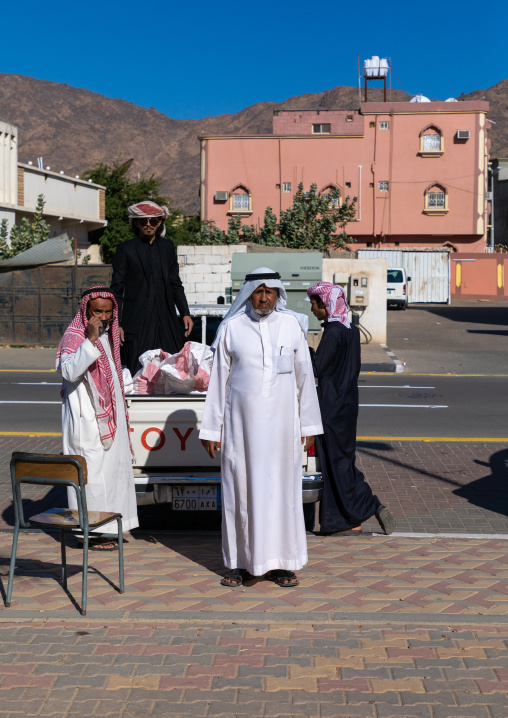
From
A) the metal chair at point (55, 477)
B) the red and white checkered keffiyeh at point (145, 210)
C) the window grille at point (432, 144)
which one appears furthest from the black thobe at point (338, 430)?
the window grille at point (432, 144)

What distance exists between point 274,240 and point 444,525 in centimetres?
3006

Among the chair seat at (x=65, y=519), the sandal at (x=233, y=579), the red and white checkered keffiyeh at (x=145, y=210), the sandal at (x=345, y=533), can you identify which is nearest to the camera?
the chair seat at (x=65, y=519)

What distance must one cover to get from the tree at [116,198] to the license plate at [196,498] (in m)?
42.5

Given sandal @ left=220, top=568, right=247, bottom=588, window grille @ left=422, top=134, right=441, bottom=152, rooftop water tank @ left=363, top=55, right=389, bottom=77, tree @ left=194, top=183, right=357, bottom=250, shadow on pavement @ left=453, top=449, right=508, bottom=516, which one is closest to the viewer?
sandal @ left=220, top=568, right=247, bottom=588

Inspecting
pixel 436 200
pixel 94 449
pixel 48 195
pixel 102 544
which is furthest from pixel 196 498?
pixel 436 200

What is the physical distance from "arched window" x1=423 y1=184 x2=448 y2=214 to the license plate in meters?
45.5

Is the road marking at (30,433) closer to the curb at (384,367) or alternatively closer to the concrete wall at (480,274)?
the curb at (384,367)

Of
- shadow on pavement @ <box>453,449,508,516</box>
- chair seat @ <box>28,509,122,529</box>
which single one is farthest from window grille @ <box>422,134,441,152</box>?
chair seat @ <box>28,509,122,529</box>

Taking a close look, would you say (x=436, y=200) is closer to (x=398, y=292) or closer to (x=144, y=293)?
(x=398, y=292)

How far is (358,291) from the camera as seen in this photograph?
22.6 m

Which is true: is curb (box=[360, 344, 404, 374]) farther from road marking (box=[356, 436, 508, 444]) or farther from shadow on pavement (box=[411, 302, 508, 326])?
shadow on pavement (box=[411, 302, 508, 326])

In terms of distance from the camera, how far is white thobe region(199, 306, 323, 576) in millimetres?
5457

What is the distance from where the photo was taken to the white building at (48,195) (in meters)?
32.9

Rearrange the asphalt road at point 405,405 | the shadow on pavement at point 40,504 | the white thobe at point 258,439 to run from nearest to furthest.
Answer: the white thobe at point 258,439, the shadow on pavement at point 40,504, the asphalt road at point 405,405
